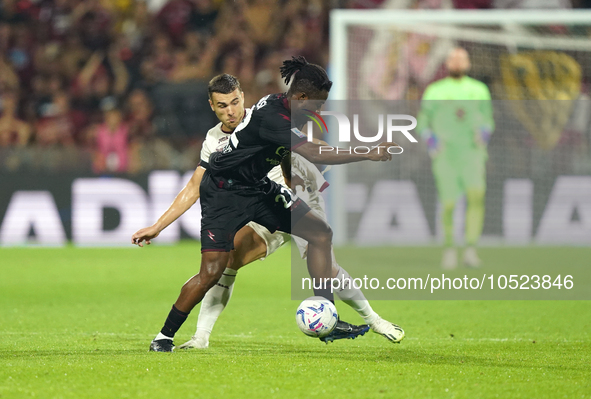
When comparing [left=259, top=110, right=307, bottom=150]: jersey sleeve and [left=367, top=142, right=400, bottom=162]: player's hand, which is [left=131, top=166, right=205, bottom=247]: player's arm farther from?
[left=367, top=142, right=400, bottom=162]: player's hand

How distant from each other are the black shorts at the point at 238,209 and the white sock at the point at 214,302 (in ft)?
1.83

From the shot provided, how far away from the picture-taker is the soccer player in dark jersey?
15.9 feet

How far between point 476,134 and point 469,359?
17.2 ft

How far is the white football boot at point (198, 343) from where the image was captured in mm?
5191

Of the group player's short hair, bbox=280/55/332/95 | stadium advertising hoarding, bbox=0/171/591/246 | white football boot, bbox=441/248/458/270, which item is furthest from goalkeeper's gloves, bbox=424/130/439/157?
player's short hair, bbox=280/55/332/95

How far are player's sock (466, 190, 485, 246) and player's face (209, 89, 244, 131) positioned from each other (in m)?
4.84

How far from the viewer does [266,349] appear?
5.17 metres

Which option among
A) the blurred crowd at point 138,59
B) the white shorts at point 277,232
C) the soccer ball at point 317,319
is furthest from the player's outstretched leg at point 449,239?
the blurred crowd at point 138,59

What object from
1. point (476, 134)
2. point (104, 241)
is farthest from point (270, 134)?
point (104, 241)

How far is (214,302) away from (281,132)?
4.44ft

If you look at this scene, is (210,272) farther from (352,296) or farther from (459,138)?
(459,138)

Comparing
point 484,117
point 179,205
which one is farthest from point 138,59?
point 179,205

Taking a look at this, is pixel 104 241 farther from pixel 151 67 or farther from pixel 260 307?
pixel 260 307

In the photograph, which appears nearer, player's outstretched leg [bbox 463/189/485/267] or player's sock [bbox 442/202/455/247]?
player's outstretched leg [bbox 463/189/485/267]
